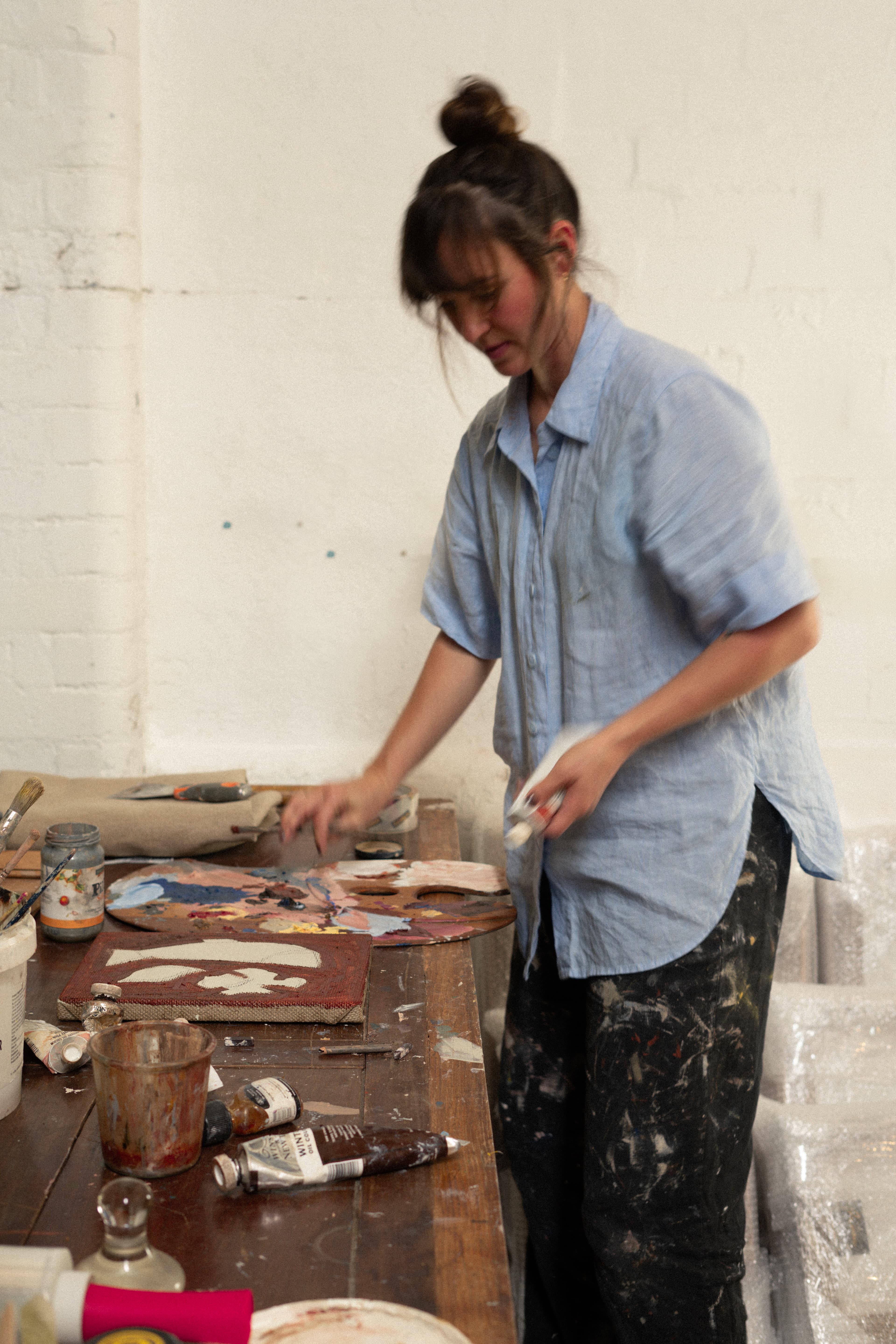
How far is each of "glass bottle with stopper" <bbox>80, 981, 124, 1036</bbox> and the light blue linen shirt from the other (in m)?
0.51

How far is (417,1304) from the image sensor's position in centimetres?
72

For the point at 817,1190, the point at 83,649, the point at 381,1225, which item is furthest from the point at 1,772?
the point at 817,1190

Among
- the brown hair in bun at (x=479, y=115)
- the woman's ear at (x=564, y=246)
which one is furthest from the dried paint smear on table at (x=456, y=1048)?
the brown hair in bun at (x=479, y=115)

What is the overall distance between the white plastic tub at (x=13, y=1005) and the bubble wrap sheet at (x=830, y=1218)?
1.24 metres

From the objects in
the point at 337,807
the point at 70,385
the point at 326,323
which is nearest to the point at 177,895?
the point at 337,807

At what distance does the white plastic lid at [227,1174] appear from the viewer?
826 millimetres

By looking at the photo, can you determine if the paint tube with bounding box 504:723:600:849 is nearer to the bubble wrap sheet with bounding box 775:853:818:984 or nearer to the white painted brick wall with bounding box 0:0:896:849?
the bubble wrap sheet with bounding box 775:853:818:984

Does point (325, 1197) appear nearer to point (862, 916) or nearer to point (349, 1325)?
point (349, 1325)

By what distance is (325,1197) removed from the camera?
833mm

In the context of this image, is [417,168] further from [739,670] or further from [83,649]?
[739,670]

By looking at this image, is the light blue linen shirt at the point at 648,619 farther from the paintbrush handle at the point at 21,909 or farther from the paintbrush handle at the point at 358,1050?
the paintbrush handle at the point at 21,909

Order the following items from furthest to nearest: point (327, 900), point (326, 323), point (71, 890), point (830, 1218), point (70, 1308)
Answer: point (326, 323) → point (830, 1218) → point (327, 900) → point (71, 890) → point (70, 1308)

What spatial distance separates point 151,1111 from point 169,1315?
217 mm

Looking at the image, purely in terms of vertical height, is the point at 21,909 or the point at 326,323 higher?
the point at 326,323
